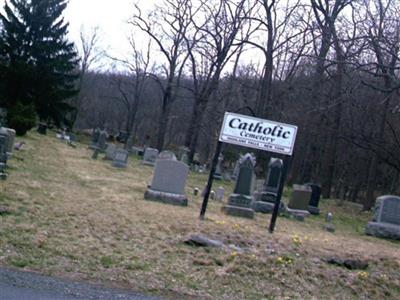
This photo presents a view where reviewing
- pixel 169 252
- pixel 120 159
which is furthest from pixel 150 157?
pixel 169 252

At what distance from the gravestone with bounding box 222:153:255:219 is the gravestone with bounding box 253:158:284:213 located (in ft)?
5.63

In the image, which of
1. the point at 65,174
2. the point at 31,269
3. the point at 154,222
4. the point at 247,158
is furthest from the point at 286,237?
the point at 65,174

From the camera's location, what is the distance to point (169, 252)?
7773mm

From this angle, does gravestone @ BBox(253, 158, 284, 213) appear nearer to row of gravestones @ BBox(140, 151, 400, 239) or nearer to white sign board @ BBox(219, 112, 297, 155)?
row of gravestones @ BBox(140, 151, 400, 239)

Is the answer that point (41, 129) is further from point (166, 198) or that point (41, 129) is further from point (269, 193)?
point (166, 198)

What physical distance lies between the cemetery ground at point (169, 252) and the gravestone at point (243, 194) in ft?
3.48

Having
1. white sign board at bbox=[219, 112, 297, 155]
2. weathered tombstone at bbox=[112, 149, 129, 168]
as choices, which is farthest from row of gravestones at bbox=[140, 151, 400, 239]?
weathered tombstone at bbox=[112, 149, 129, 168]

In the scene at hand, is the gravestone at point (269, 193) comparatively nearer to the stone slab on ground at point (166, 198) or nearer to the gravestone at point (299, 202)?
the gravestone at point (299, 202)

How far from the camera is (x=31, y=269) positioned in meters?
6.09

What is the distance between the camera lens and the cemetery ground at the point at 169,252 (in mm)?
6543

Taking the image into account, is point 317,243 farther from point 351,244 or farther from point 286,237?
point 351,244

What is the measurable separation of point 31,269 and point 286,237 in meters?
5.65

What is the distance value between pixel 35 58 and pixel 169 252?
32774mm

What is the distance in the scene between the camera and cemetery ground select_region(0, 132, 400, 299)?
654 centimetres
